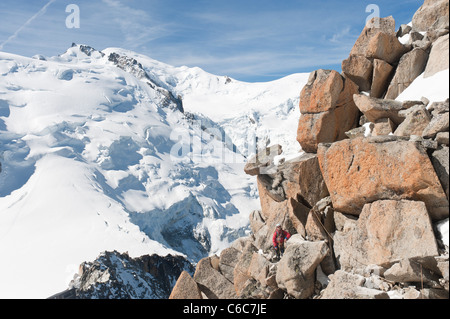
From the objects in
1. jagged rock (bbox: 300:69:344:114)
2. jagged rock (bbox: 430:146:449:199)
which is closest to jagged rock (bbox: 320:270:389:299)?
jagged rock (bbox: 430:146:449:199)

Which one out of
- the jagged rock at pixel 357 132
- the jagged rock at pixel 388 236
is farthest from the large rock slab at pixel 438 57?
the jagged rock at pixel 388 236

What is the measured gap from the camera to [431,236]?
7.58 m

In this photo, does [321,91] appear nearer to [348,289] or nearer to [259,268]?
[259,268]

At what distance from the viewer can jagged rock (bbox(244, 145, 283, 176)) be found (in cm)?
1449

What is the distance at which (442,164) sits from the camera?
7.93 meters

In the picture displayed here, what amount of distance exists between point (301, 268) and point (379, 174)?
3032 mm

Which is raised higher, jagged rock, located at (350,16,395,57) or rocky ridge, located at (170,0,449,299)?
jagged rock, located at (350,16,395,57)

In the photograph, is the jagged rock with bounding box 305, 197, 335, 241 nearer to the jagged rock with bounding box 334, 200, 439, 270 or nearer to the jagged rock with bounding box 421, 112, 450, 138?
the jagged rock with bounding box 334, 200, 439, 270

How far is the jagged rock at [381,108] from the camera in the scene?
995cm

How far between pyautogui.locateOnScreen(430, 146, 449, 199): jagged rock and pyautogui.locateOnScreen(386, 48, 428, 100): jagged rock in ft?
11.7

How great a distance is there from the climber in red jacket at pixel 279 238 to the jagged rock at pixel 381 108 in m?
4.19

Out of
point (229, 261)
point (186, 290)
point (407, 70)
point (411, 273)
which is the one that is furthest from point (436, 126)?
point (186, 290)

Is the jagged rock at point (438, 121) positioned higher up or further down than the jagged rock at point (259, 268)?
higher up

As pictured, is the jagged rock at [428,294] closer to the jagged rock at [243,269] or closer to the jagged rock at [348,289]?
the jagged rock at [348,289]
